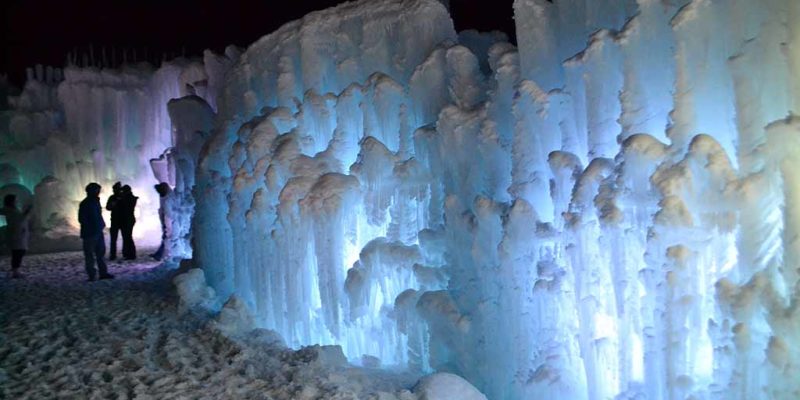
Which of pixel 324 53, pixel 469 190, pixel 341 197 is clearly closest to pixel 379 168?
pixel 341 197

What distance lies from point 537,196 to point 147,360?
4.13 metres

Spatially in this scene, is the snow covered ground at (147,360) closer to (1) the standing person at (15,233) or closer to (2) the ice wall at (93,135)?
(1) the standing person at (15,233)

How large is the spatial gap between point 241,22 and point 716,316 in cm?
1935

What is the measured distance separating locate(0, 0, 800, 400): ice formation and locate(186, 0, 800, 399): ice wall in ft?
0.06

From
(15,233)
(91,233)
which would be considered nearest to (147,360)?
(91,233)

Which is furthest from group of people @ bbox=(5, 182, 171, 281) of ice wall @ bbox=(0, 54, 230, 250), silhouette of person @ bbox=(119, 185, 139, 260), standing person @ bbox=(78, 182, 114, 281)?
ice wall @ bbox=(0, 54, 230, 250)

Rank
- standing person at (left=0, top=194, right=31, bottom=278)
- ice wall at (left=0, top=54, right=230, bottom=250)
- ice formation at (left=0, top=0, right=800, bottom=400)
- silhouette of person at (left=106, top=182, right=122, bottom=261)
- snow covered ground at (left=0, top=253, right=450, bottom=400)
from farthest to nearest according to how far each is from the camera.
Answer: ice wall at (left=0, top=54, right=230, bottom=250) < silhouette of person at (left=106, top=182, right=122, bottom=261) < standing person at (left=0, top=194, right=31, bottom=278) < snow covered ground at (left=0, top=253, right=450, bottom=400) < ice formation at (left=0, top=0, right=800, bottom=400)

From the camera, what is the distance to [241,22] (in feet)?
71.5

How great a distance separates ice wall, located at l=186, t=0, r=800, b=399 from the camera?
4.91 m

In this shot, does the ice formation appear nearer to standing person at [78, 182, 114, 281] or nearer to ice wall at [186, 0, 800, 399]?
ice wall at [186, 0, 800, 399]

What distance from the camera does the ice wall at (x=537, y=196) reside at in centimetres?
491

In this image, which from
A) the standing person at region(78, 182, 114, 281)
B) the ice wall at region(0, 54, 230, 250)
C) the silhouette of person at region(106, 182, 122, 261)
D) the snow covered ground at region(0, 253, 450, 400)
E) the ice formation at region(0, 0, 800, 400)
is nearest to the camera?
the ice formation at region(0, 0, 800, 400)

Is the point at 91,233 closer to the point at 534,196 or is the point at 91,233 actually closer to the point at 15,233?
the point at 15,233

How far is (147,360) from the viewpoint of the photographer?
682 centimetres
